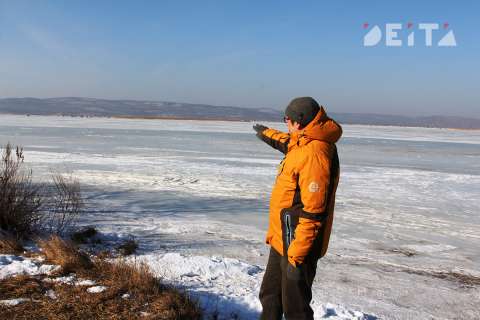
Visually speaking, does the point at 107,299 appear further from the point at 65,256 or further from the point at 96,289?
the point at 65,256

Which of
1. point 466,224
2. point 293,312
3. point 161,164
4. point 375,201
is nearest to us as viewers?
point 293,312

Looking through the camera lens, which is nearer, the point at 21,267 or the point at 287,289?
the point at 287,289

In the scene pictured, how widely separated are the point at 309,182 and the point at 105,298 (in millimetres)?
2103

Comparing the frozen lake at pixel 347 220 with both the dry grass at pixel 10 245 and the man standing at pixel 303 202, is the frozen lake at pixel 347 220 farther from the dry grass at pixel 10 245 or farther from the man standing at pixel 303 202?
the dry grass at pixel 10 245

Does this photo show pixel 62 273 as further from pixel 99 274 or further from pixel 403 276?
pixel 403 276

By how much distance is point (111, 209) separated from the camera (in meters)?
7.30

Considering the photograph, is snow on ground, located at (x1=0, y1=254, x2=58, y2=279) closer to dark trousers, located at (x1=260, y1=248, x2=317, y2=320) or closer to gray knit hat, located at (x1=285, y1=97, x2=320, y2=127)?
dark trousers, located at (x1=260, y1=248, x2=317, y2=320)

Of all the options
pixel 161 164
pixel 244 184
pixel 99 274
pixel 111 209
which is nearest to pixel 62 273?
pixel 99 274

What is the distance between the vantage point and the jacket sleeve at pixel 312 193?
224cm

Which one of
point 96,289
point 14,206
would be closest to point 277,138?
point 96,289

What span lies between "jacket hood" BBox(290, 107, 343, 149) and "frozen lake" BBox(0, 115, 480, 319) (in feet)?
5.91

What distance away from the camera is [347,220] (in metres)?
7.07

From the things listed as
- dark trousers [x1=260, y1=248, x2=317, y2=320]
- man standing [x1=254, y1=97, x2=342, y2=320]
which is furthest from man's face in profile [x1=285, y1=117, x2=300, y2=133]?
dark trousers [x1=260, y1=248, x2=317, y2=320]

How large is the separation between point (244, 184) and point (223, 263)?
5361 mm
